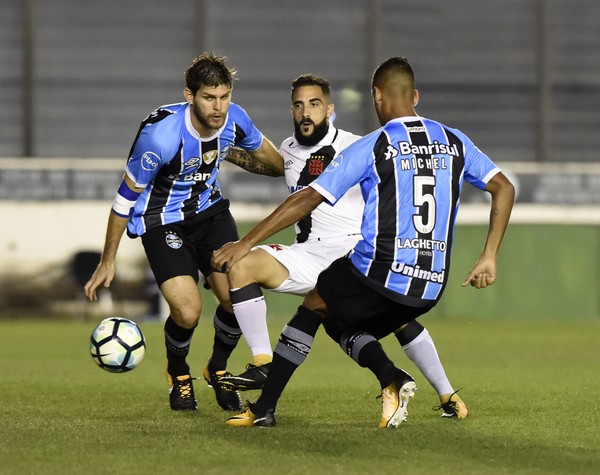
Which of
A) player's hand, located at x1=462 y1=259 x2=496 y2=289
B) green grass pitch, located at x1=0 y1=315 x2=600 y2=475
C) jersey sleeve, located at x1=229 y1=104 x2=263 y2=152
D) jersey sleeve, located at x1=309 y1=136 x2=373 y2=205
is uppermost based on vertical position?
jersey sleeve, located at x1=229 y1=104 x2=263 y2=152

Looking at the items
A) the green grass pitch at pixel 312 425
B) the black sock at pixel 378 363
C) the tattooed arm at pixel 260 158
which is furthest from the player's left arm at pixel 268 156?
the black sock at pixel 378 363

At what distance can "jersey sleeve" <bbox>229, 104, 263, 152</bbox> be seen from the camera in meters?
7.62

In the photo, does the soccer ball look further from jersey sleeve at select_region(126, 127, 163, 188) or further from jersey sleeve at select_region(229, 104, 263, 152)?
jersey sleeve at select_region(229, 104, 263, 152)

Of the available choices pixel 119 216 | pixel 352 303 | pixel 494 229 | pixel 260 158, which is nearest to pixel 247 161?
pixel 260 158

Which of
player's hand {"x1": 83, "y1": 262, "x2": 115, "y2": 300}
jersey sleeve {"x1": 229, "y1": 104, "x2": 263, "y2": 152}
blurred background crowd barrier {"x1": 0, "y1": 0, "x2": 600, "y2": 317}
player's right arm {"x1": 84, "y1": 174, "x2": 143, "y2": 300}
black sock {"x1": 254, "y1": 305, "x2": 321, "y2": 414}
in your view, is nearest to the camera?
black sock {"x1": 254, "y1": 305, "x2": 321, "y2": 414}

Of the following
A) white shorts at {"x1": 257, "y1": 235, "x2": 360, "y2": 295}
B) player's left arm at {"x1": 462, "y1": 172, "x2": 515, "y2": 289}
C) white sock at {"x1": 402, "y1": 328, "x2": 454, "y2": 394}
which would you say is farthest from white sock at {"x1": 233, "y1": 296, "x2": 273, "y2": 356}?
player's left arm at {"x1": 462, "y1": 172, "x2": 515, "y2": 289}

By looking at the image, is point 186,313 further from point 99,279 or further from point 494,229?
point 494,229

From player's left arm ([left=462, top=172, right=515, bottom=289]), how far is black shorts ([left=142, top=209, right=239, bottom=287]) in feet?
6.17

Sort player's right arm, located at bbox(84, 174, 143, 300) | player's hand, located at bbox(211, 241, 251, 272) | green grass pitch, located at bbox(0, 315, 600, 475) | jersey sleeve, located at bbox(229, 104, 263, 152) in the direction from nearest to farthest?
green grass pitch, located at bbox(0, 315, 600, 475), player's hand, located at bbox(211, 241, 251, 272), player's right arm, located at bbox(84, 174, 143, 300), jersey sleeve, located at bbox(229, 104, 263, 152)

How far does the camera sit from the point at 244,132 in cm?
766

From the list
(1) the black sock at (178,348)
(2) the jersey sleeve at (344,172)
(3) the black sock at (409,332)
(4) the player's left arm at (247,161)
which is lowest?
(1) the black sock at (178,348)

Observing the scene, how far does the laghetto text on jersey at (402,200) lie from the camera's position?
6.07 m

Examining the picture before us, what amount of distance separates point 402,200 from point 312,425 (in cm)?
141

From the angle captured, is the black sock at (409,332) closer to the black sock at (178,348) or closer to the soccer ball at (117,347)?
the black sock at (178,348)
